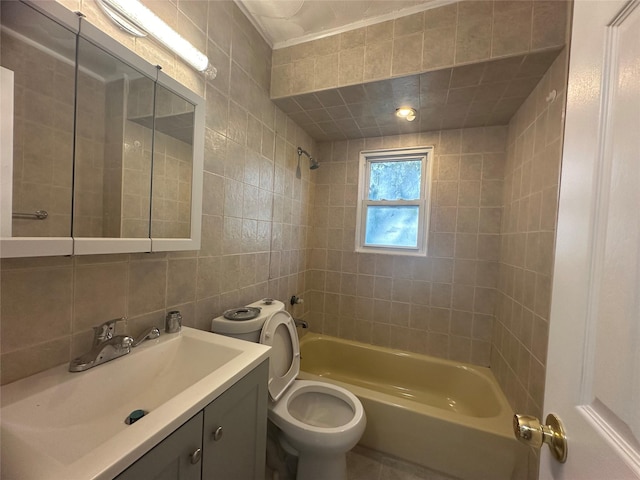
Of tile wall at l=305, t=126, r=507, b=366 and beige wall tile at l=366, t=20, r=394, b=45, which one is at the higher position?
beige wall tile at l=366, t=20, r=394, b=45

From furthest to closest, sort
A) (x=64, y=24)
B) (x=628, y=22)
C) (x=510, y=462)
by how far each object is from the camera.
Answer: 1. (x=510, y=462)
2. (x=64, y=24)
3. (x=628, y=22)

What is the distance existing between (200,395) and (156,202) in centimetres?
73

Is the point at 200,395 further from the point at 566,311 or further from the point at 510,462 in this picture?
the point at 510,462

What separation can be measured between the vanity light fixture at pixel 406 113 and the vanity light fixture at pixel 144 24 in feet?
4.19

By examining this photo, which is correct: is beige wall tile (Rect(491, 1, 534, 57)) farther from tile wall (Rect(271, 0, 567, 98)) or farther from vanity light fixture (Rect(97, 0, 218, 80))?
vanity light fixture (Rect(97, 0, 218, 80))

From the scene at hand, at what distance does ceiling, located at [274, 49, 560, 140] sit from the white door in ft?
3.42

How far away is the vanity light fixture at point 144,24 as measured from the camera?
0.83 meters

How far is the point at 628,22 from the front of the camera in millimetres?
354

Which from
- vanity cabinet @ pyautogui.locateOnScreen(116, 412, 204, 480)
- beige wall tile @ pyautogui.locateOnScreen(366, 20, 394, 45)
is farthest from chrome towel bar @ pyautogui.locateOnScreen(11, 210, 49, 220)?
beige wall tile @ pyautogui.locateOnScreen(366, 20, 394, 45)

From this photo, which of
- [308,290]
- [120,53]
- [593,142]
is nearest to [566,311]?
[593,142]

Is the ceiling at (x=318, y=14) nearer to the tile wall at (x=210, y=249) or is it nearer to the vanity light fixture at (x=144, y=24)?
the tile wall at (x=210, y=249)

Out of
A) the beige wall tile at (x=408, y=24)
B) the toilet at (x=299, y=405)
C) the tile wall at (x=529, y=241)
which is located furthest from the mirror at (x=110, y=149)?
the tile wall at (x=529, y=241)

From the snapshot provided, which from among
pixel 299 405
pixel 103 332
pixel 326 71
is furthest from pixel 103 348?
pixel 326 71

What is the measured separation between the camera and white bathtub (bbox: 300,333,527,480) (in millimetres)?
1356
